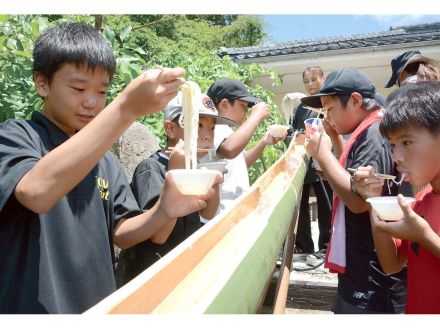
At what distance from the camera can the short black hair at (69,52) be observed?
6.05 feet

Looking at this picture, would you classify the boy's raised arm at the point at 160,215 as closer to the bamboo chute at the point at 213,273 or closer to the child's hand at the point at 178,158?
the bamboo chute at the point at 213,273

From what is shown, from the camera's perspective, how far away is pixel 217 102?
421 centimetres

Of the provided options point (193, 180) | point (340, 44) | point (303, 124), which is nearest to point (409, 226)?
point (193, 180)

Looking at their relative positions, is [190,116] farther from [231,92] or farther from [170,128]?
[231,92]

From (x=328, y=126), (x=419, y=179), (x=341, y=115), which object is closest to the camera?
(x=419, y=179)

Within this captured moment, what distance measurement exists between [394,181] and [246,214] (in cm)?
81

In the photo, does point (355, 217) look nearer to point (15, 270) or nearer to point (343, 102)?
point (343, 102)

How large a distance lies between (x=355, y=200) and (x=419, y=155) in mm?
662

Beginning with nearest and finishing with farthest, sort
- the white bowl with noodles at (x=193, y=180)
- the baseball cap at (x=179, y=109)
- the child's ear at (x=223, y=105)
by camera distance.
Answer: the white bowl with noodles at (x=193, y=180) < the baseball cap at (x=179, y=109) < the child's ear at (x=223, y=105)

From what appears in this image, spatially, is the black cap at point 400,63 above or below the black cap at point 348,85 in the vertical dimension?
above

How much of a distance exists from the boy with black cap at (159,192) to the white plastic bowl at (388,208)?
0.76 m

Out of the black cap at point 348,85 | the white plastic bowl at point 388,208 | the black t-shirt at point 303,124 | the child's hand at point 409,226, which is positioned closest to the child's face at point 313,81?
the black t-shirt at point 303,124

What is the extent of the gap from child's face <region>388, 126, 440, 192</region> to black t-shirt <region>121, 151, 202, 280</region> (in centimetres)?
116

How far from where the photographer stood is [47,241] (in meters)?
1.62
